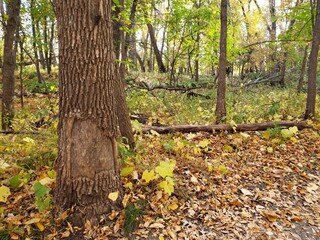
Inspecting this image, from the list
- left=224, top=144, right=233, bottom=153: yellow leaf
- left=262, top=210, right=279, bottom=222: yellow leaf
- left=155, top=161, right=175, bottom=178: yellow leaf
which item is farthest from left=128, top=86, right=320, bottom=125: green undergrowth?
left=155, top=161, right=175, bottom=178: yellow leaf

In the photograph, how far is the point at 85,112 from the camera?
8.37 ft

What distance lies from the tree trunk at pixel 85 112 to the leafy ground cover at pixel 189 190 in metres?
0.24

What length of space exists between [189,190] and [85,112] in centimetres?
190

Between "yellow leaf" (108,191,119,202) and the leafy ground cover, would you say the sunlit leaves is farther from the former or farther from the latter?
"yellow leaf" (108,191,119,202)

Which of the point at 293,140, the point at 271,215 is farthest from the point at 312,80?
the point at 271,215

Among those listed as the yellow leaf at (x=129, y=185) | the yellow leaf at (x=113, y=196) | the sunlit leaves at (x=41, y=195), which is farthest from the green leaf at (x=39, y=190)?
the yellow leaf at (x=129, y=185)

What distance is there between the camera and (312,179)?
4273 millimetres

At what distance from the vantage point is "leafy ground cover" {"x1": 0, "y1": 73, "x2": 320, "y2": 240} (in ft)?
8.93

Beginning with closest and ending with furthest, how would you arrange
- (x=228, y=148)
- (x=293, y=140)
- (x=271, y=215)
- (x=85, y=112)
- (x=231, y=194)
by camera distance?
1. (x=85, y=112)
2. (x=271, y=215)
3. (x=231, y=194)
4. (x=228, y=148)
5. (x=293, y=140)

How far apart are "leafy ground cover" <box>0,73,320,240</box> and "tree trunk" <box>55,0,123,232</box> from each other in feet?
0.78

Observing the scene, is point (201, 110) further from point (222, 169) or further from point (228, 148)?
point (222, 169)

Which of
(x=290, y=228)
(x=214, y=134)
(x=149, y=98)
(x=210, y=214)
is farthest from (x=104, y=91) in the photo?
(x=149, y=98)

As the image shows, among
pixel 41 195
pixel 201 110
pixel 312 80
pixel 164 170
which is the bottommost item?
pixel 41 195

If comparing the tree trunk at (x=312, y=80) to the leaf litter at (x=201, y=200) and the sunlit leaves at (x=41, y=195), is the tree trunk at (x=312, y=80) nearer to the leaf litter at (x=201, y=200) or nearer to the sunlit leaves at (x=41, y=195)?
the leaf litter at (x=201, y=200)
